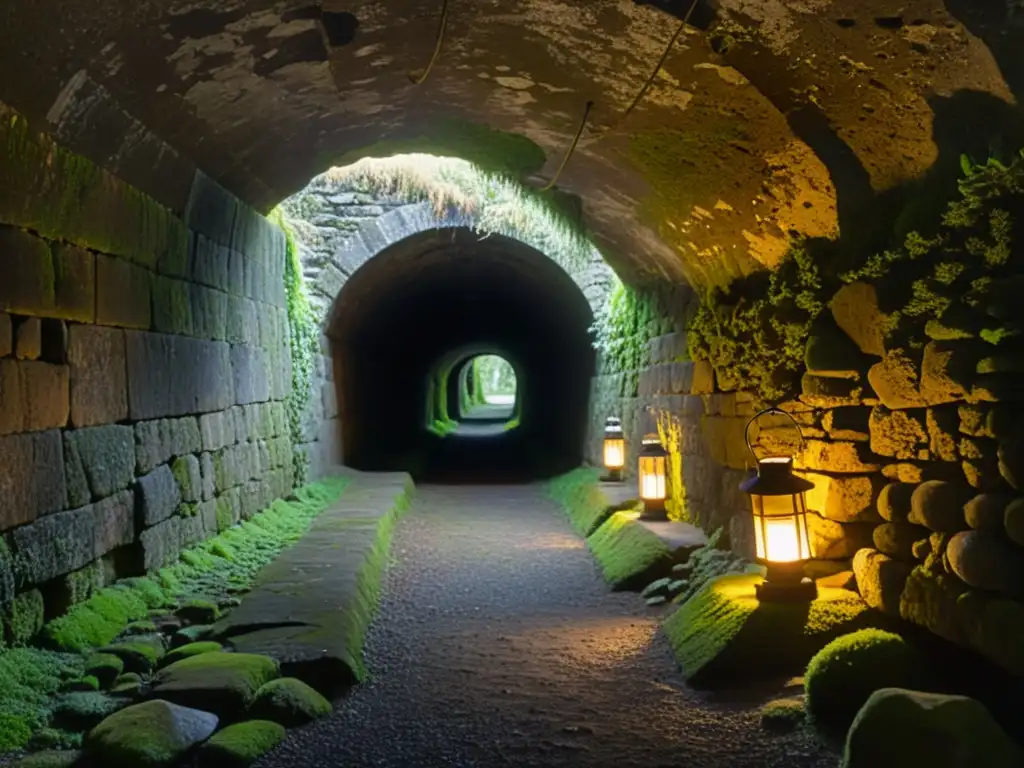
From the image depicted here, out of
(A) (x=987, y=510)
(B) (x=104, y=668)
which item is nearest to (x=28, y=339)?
(B) (x=104, y=668)

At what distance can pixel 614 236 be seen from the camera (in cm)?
721

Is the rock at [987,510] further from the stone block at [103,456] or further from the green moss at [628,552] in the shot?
the stone block at [103,456]

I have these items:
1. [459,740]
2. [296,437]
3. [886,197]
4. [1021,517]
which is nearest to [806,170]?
[886,197]

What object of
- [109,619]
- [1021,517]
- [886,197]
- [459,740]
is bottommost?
[459,740]

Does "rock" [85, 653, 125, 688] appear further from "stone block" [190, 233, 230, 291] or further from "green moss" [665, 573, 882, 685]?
"stone block" [190, 233, 230, 291]

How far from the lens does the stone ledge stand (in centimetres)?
386

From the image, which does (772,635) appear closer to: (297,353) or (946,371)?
(946,371)

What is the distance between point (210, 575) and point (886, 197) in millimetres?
4011

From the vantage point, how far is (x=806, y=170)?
410 cm

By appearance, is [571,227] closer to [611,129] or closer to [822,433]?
[611,129]

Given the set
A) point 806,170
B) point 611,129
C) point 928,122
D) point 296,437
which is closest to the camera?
point 928,122

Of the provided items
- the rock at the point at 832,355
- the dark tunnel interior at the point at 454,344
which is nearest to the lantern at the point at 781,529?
the rock at the point at 832,355

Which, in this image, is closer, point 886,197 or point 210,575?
point 886,197

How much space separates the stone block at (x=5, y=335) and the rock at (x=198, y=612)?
1.57 meters
